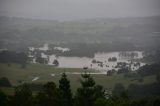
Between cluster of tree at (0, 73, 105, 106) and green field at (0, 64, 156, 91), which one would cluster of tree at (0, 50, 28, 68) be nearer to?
green field at (0, 64, 156, 91)

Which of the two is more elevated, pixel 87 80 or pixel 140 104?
pixel 87 80

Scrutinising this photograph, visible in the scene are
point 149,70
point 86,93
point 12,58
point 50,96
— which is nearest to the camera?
point 86,93

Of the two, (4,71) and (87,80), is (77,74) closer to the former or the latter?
(4,71)

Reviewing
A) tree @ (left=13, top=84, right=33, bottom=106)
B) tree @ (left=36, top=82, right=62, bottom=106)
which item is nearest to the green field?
tree @ (left=13, top=84, right=33, bottom=106)

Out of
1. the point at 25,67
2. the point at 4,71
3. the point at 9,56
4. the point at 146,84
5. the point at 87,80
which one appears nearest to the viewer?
the point at 87,80

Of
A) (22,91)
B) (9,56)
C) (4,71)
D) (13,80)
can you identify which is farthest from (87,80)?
(9,56)

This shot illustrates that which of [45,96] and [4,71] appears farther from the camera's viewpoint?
[4,71]

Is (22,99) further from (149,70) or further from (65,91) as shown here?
(149,70)

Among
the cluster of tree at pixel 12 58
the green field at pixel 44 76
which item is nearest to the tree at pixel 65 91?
the green field at pixel 44 76

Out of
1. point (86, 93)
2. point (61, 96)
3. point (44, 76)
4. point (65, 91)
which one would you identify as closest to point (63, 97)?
point (61, 96)
